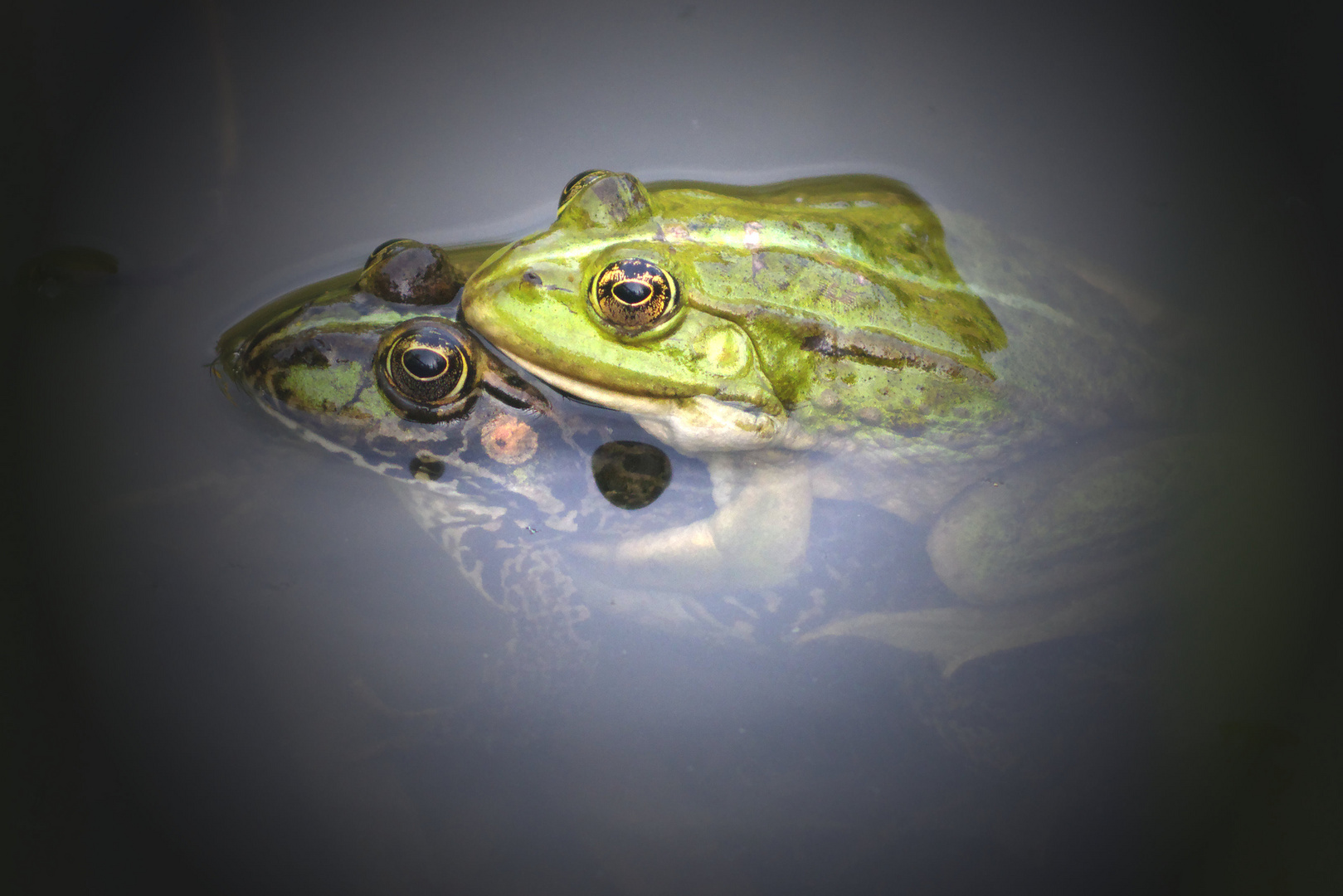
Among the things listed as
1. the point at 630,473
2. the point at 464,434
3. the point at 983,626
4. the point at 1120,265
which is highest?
the point at 1120,265

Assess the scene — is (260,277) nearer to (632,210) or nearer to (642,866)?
(632,210)

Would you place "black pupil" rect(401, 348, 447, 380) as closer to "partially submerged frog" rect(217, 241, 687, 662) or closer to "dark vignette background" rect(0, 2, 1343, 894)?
"partially submerged frog" rect(217, 241, 687, 662)

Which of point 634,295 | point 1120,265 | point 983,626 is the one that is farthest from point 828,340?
point 1120,265

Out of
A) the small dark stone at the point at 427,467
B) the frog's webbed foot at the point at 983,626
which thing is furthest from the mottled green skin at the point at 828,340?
the small dark stone at the point at 427,467

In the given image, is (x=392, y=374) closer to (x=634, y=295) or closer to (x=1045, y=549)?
(x=634, y=295)

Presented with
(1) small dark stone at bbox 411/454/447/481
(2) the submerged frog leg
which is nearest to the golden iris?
(1) small dark stone at bbox 411/454/447/481

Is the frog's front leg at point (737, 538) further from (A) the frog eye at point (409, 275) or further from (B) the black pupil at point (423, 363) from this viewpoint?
(A) the frog eye at point (409, 275)

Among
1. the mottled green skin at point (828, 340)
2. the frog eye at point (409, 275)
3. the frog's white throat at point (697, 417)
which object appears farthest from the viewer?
the frog eye at point (409, 275)
